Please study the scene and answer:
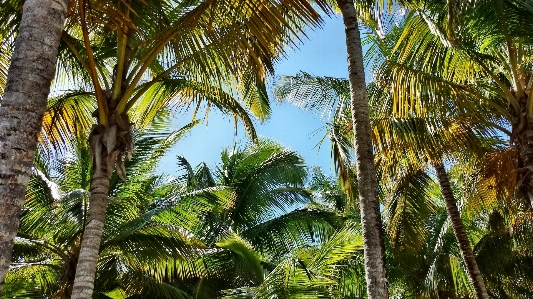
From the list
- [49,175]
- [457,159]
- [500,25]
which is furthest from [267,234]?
[500,25]

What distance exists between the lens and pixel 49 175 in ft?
42.5

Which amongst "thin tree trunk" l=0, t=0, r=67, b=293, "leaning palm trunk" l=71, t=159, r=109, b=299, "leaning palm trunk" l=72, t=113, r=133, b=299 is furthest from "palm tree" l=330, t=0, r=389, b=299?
"thin tree trunk" l=0, t=0, r=67, b=293

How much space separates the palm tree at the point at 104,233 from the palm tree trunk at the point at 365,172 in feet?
10.4

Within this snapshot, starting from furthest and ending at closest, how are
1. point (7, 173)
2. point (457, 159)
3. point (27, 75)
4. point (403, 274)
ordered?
point (403, 274), point (457, 159), point (27, 75), point (7, 173)

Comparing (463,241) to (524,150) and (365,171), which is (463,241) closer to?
(524,150)

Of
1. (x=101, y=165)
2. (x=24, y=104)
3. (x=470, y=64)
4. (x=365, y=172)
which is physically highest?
(x=470, y=64)

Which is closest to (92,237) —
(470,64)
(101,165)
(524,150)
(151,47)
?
(101,165)

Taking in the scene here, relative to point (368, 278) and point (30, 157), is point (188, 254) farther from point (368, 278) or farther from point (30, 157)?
point (30, 157)

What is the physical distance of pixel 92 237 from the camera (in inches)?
255

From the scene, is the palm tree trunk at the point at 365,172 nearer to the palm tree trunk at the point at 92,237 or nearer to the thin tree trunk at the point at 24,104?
the palm tree trunk at the point at 92,237

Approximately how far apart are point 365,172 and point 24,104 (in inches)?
178

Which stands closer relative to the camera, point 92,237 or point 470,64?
point 92,237

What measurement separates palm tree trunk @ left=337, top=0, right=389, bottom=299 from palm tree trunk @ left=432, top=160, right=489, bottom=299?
3861mm

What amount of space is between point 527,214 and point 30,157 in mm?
10107
